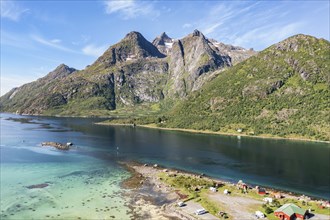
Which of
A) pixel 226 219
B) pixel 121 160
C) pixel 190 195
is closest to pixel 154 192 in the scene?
pixel 190 195

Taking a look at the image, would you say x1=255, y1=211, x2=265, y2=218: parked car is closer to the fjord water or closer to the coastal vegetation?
the coastal vegetation

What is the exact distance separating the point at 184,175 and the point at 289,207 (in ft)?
180

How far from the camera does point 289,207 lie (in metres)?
90.4

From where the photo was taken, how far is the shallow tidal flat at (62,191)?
307 feet

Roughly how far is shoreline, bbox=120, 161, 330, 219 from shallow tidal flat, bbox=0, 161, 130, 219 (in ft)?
22.5

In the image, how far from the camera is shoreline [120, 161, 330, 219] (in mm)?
93287

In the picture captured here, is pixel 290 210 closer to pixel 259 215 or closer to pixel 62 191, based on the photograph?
pixel 259 215

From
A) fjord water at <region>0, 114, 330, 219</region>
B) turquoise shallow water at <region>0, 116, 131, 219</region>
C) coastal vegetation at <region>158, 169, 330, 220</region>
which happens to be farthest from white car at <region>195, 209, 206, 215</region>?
fjord water at <region>0, 114, 330, 219</region>

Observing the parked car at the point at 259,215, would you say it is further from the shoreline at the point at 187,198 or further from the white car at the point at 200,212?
the white car at the point at 200,212

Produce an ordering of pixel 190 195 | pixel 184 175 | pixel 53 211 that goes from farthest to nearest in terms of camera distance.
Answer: pixel 184 175 → pixel 190 195 → pixel 53 211

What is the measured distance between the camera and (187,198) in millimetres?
106062

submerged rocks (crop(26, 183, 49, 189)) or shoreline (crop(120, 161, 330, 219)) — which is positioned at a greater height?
submerged rocks (crop(26, 183, 49, 189))

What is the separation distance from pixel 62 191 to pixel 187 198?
143 feet

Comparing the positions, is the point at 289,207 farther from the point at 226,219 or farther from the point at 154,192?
the point at 154,192
